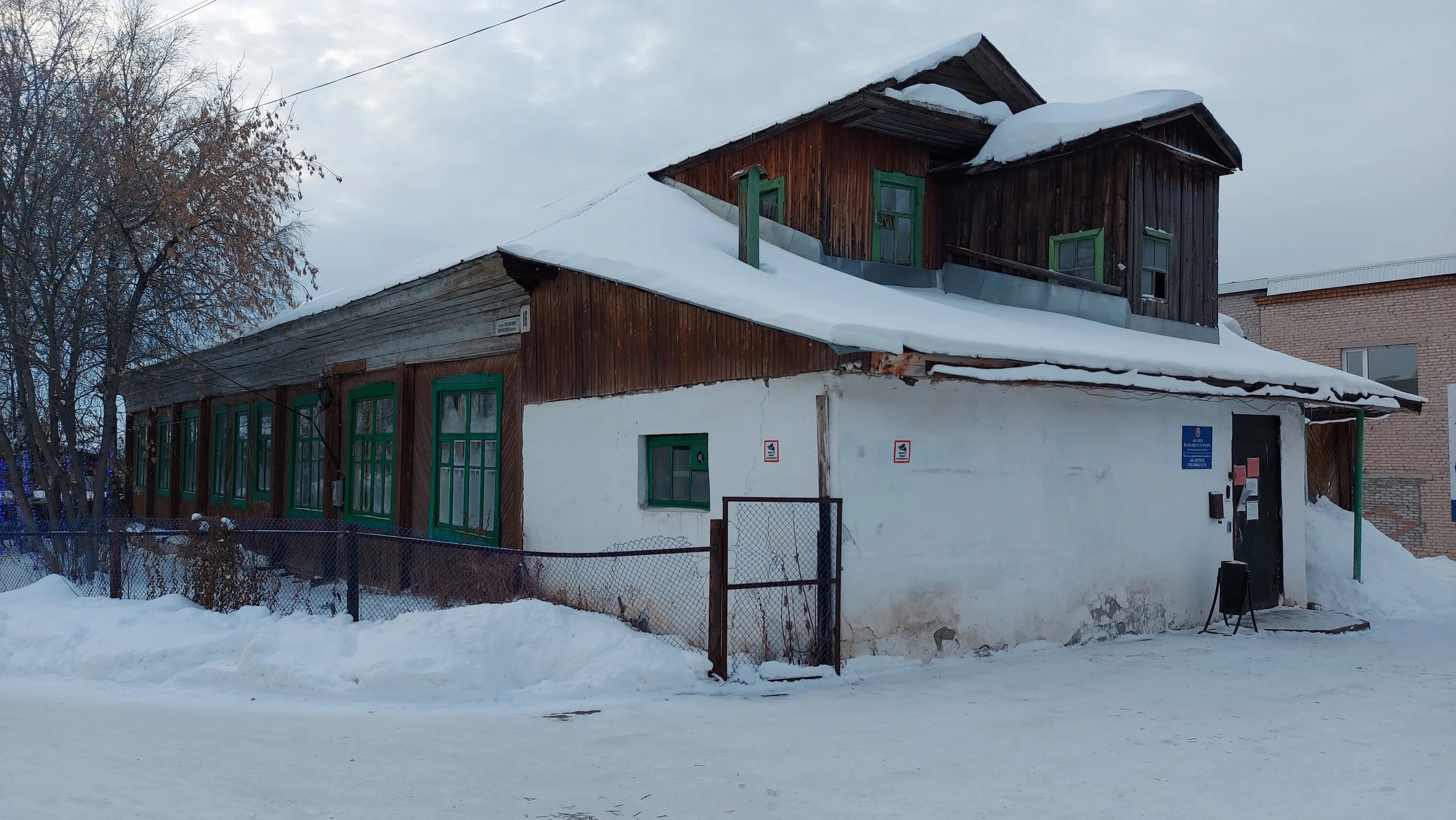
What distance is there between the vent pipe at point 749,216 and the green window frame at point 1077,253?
4.87m

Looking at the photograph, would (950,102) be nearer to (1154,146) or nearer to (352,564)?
(1154,146)

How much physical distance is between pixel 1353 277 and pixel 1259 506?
588 inches

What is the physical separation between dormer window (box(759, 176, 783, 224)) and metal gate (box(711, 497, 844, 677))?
579 centimetres

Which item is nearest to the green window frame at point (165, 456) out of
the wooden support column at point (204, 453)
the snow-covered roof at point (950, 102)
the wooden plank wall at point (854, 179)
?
the wooden support column at point (204, 453)

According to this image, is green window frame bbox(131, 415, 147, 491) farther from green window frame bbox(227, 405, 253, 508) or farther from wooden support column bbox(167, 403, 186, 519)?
green window frame bbox(227, 405, 253, 508)

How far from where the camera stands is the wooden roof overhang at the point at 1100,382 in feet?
25.0

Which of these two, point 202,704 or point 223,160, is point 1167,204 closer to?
point 202,704

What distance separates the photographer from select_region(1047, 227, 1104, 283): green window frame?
13.4 m

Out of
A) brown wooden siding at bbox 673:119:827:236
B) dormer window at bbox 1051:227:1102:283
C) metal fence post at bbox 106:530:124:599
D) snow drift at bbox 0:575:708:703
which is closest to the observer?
snow drift at bbox 0:575:708:703

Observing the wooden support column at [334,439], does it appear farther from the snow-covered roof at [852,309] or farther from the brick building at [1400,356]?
the brick building at [1400,356]

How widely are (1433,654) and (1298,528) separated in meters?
3.35

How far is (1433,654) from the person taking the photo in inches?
379

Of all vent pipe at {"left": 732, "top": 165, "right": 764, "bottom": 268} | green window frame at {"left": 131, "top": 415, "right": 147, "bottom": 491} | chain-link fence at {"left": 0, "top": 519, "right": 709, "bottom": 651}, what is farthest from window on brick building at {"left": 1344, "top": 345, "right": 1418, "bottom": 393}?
green window frame at {"left": 131, "top": 415, "right": 147, "bottom": 491}

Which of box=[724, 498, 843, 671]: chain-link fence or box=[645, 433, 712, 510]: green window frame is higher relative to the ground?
box=[645, 433, 712, 510]: green window frame
